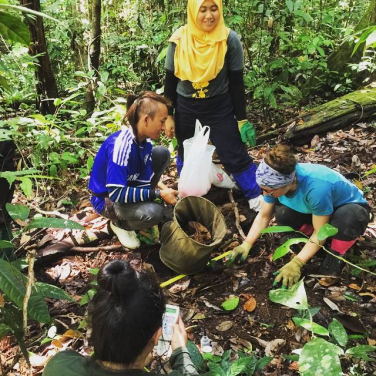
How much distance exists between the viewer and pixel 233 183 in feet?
11.8

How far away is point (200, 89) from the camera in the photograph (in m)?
3.14

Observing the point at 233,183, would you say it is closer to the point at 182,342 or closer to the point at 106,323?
the point at 182,342

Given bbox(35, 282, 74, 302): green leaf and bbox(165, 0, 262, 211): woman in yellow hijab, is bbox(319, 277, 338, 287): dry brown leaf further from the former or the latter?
bbox(35, 282, 74, 302): green leaf

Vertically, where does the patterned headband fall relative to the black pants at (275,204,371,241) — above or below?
above

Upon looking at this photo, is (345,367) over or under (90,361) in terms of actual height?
under

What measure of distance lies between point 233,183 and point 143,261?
1.18 metres

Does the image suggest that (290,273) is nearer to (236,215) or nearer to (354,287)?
(354,287)

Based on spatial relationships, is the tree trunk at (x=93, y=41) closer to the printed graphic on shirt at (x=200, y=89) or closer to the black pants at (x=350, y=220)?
the printed graphic on shirt at (x=200, y=89)

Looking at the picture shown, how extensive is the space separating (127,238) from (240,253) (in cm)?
95

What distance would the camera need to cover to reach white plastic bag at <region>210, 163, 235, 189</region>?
3.51 metres

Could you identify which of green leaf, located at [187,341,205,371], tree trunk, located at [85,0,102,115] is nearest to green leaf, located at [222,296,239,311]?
green leaf, located at [187,341,205,371]

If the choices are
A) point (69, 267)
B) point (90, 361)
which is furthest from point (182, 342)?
point (69, 267)

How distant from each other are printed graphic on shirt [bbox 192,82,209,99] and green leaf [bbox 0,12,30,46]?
2345mm

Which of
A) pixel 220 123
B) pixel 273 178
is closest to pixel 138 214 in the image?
pixel 220 123
